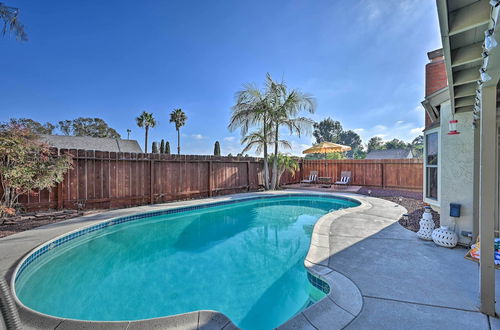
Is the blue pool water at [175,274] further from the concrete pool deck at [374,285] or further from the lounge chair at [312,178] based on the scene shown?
the lounge chair at [312,178]

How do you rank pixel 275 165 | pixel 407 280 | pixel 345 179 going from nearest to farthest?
1. pixel 407 280
2. pixel 275 165
3. pixel 345 179

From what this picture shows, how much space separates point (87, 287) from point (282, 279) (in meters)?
2.82

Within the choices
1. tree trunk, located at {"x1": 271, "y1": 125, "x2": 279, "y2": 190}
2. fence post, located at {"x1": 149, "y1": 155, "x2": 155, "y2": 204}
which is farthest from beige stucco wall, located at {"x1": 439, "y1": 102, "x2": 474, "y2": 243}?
fence post, located at {"x1": 149, "y1": 155, "x2": 155, "y2": 204}

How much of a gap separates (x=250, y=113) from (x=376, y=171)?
7.85 m

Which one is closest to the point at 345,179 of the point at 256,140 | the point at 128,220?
the point at 256,140

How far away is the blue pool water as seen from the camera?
257 cm

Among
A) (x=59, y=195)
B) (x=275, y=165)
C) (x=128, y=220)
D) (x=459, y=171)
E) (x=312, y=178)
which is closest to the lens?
(x=459, y=171)

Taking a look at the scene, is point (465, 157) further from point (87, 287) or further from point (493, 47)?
point (87, 287)

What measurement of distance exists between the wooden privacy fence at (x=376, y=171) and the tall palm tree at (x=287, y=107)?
13.1 ft

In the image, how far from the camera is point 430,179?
4.80 meters

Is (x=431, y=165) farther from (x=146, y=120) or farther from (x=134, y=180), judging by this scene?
(x=146, y=120)

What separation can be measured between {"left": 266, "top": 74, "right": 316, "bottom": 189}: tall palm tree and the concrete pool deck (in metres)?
7.46

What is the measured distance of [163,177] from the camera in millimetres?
8562

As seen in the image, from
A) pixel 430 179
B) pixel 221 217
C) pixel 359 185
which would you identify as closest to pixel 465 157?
pixel 430 179
